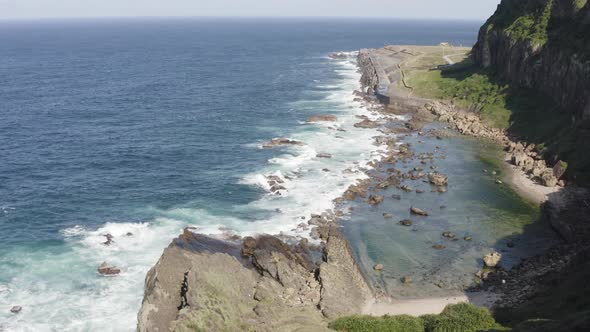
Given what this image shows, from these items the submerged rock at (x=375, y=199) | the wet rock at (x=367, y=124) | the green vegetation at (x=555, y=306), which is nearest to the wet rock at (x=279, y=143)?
the wet rock at (x=367, y=124)

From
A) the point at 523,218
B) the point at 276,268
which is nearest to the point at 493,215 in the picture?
the point at 523,218

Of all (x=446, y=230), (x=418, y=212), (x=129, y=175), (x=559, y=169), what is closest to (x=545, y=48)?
(x=559, y=169)

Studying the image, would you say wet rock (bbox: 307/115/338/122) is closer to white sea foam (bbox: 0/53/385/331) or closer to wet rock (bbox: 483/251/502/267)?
white sea foam (bbox: 0/53/385/331)

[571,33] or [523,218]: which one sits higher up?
[571,33]

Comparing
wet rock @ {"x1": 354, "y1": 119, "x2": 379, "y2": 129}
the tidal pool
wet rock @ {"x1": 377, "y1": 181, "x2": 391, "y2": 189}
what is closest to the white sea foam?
wet rock @ {"x1": 377, "y1": 181, "x2": 391, "y2": 189}

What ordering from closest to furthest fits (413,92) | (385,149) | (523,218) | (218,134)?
(523,218), (385,149), (218,134), (413,92)

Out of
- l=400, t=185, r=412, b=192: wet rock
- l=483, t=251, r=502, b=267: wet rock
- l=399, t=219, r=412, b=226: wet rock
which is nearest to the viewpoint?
l=483, t=251, r=502, b=267: wet rock

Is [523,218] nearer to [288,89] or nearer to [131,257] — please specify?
[131,257]
